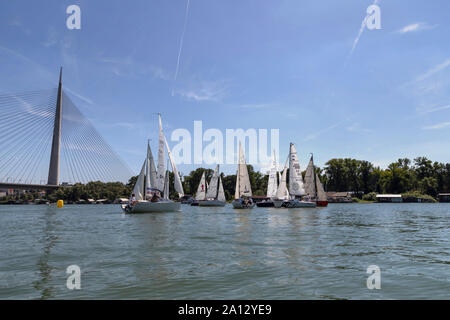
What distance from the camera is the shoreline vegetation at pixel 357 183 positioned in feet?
490

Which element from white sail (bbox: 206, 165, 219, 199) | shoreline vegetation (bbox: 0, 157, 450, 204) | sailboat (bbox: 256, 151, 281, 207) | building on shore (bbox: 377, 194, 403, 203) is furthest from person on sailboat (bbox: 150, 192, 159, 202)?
building on shore (bbox: 377, 194, 403, 203)

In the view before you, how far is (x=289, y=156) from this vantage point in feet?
243

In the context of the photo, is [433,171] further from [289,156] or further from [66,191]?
[66,191]

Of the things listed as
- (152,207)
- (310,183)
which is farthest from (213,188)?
(152,207)

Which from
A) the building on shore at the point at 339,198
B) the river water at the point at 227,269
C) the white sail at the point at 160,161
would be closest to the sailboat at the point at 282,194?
the white sail at the point at 160,161

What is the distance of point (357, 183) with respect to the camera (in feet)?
518

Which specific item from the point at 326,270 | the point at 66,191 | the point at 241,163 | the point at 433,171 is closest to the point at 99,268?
the point at 326,270

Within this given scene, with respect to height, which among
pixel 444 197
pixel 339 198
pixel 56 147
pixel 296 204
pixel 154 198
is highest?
pixel 56 147

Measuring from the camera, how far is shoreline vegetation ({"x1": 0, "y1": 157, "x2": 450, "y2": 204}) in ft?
490

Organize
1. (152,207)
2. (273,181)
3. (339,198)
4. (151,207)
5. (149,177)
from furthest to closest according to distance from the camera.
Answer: (339,198), (273,181), (149,177), (152,207), (151,207)

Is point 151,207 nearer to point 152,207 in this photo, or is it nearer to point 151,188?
point 152,207

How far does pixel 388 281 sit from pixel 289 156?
6471 cm

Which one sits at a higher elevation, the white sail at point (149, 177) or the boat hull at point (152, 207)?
the white sail at point (149, 177)

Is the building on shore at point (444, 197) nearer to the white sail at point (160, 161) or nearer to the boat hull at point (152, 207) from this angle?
the boat hull at point (152, 207)
